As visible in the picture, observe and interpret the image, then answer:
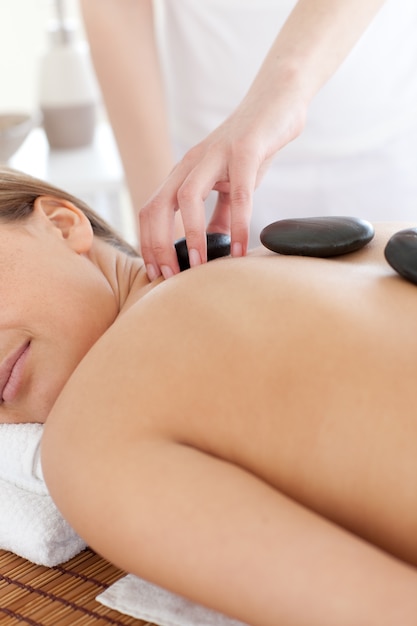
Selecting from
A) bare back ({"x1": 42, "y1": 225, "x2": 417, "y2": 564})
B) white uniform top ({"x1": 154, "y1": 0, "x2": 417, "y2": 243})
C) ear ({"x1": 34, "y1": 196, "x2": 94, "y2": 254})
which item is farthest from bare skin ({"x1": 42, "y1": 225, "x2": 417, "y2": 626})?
white uniform top ({"x1": 154, "y1": 0, "x2": 417, "y2": 243})

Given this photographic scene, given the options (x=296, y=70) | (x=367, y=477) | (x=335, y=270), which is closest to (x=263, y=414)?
(x=367, y=477)

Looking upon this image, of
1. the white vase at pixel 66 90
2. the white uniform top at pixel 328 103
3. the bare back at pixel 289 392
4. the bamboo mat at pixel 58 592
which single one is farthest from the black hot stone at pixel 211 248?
the white vase at pixel 66 90

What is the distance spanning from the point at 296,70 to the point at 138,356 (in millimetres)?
597

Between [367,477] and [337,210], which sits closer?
[367,477]

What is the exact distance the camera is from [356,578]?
0.74 metres

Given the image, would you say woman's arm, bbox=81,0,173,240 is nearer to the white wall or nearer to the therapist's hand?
the therapist's hand

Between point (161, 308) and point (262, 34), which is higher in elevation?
point (262, 34)

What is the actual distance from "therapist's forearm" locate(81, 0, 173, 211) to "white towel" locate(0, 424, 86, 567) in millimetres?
905

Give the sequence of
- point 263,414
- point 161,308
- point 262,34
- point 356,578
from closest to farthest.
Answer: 1. point 356,578
2. point 263,414
3. point 161,308
4. point 262,34

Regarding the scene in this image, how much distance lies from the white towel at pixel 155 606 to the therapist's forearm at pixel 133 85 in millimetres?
1152

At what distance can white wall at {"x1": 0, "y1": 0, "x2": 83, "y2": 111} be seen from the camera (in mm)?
3783

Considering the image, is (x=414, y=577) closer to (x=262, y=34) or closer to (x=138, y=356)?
(x=138, y=356)

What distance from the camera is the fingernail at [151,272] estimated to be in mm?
1245

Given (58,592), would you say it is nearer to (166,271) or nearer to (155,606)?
Answer: (155,606)
